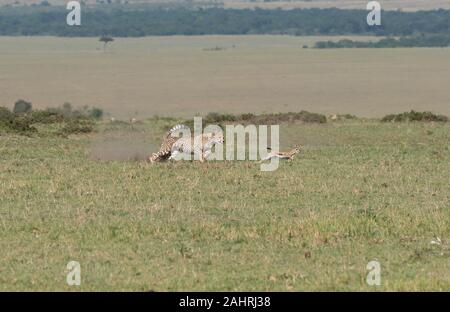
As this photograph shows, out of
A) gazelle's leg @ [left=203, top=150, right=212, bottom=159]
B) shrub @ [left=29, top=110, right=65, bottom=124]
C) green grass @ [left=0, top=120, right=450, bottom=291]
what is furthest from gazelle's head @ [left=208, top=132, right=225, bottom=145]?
shrub @ [left=29, top=110, right=65, bottom=124]

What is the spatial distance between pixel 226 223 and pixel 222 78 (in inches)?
1933

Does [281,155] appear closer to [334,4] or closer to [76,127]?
[76,127]

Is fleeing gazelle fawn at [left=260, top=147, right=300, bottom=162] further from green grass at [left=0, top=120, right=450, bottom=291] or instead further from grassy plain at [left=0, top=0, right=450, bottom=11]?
grassy plain at [left=0, top=0, right=450, bottom=11]

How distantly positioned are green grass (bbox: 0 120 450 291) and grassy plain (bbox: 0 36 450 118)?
74.1 feet

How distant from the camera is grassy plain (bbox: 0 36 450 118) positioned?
45.4 meters

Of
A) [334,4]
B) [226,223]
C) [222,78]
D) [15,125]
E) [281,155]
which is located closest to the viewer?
[226,223]

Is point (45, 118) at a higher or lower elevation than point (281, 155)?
higher

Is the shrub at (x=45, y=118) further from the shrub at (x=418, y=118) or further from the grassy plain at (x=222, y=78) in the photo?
the grassy plain at (x=222, y=78)

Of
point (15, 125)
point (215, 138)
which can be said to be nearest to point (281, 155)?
point (215, 138)

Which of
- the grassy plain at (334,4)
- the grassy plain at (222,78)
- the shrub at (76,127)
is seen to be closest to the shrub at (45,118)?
the shrub at (76,127)

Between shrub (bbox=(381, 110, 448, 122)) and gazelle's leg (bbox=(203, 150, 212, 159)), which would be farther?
shrub (bbox=(381, 110, 448, 122))

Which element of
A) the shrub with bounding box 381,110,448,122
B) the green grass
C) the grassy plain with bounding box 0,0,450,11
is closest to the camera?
the green grass

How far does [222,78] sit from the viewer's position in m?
60.8
